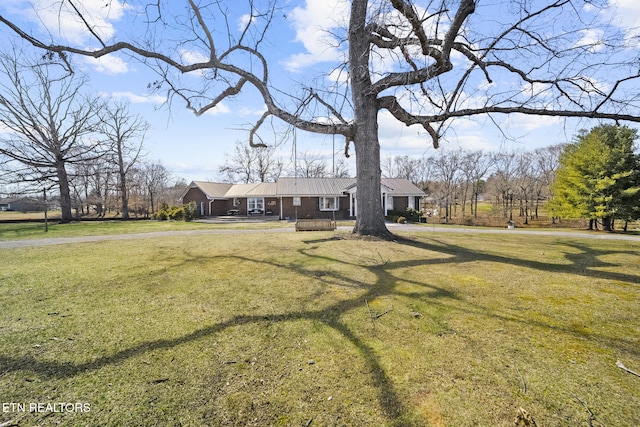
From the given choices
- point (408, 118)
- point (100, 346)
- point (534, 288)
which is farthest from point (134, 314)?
point (408, 118)

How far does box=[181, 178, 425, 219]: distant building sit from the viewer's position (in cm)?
2889

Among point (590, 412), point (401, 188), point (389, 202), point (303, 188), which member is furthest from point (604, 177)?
point (303, 188)

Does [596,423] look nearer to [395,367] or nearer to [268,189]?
[395,367]

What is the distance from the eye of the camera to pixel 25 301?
4527 millimetres

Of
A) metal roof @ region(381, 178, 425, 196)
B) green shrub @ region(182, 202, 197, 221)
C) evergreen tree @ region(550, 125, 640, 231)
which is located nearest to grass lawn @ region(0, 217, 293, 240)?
green shrub @ region(182, 202, 197, 221)

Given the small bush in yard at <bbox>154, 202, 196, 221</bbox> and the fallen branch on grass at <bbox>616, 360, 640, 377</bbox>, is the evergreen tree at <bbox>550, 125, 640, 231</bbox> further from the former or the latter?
the small bush in yard at <bbox>154, 202, 196, 221</bbox>

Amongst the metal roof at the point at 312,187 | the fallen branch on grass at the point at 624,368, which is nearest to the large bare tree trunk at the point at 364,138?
the fallen branch on grass at the point at 624,368

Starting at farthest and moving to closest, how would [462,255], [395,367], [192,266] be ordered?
[462,255], [192,266], [395,367]

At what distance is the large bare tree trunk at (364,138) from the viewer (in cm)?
956

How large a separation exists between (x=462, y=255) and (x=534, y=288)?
Result: 9.33 feet

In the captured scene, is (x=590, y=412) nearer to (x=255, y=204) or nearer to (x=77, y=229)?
(x=77, y=229)

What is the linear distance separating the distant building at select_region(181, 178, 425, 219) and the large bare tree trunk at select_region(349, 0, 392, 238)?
54.0 ft

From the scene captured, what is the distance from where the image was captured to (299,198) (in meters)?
29.1

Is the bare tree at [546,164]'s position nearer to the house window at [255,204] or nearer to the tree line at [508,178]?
the tree line at [508,178]
